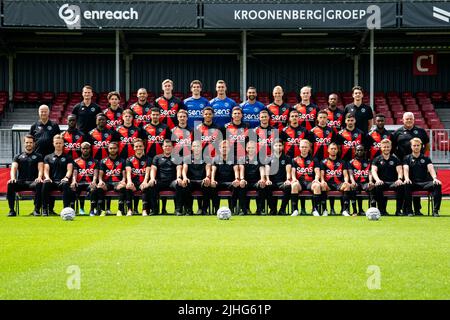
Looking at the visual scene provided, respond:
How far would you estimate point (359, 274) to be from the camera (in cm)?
705

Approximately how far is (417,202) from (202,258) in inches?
336

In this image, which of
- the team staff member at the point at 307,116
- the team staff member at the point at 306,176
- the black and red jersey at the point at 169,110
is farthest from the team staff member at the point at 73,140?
the team staff member at the point at 307,116

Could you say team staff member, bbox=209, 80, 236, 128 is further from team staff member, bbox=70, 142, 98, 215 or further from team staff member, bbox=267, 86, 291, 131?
team staff member, bbox=70, 142, 98, 215

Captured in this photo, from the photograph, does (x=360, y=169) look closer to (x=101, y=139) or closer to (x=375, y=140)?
(x=375, y=140)

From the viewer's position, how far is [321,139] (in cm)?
1569

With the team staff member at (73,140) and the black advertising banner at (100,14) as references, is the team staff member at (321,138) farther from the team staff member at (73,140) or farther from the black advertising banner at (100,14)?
the black advertising banner at (100,14)

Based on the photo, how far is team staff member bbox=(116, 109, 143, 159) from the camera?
1560 centimetres

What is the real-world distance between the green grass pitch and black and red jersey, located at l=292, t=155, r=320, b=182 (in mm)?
2569

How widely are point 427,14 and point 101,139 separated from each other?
46.7ft

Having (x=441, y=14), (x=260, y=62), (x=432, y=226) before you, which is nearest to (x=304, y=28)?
(x=441, y=14)

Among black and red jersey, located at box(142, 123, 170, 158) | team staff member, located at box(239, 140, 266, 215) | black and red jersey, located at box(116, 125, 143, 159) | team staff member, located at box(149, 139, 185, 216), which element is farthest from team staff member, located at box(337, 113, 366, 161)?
black and red jersey, located at box(116, 125, 143, 159)

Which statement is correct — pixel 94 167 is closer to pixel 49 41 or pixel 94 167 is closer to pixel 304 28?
pixel 304 28

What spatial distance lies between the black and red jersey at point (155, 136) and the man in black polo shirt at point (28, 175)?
218 centimetres
